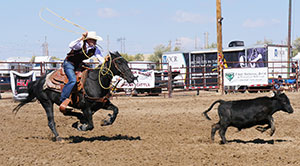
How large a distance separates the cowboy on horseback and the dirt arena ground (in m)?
0.90

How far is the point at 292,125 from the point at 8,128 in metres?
6.47

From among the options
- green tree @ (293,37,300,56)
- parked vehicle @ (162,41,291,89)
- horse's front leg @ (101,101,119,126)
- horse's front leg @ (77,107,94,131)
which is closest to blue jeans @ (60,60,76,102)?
horse's front leg @ (77,107,94,131)

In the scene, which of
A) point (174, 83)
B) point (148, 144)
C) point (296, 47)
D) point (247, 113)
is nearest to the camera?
point (247, 113)

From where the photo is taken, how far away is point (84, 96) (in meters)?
6.69

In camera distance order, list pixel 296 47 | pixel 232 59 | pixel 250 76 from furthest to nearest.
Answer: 1. pixel 296 47
2. pixel 232 59
3. pixel 250 76

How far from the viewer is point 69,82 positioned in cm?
667

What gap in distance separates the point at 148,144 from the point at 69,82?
1.81 metres

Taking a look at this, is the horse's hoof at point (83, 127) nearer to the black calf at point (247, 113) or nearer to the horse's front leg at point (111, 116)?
the horse's front leg at point (111, 116)

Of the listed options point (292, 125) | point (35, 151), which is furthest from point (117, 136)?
point (292, 125)

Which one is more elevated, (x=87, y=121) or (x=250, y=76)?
(x=250, y=76)

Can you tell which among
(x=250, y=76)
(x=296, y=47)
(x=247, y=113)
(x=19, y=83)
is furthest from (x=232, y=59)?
(x=296, y=47)

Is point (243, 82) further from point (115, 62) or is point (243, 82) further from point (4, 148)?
point (4, 148)

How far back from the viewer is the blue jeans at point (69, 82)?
6.65m

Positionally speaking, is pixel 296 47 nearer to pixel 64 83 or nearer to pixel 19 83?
pixel 19 83
